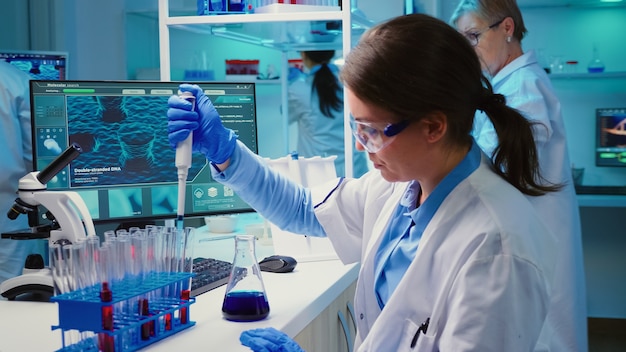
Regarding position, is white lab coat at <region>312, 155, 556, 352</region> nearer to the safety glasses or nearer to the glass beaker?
the safety glasses

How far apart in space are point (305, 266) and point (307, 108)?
2.61 m

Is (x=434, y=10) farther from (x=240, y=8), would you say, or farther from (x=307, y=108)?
(x=240, y=8)

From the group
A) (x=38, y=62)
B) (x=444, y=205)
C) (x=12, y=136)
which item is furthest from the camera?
(x=38, y=62)

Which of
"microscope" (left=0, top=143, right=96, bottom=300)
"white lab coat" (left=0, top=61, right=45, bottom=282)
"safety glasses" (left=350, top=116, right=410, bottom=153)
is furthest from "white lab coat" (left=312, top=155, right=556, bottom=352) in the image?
"white lab coat" (left=0, top=61, right=45, bottom=282)

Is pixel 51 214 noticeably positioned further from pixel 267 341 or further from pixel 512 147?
pixel 512 147

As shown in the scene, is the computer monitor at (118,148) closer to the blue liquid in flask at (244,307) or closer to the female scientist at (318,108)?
the blue liquid in flask at (244,307)

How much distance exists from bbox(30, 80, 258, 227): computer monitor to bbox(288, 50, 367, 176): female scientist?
2341 millimetres

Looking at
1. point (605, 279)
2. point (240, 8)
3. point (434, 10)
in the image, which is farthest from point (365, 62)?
point (605, 279)

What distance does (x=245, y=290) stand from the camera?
1.56 m

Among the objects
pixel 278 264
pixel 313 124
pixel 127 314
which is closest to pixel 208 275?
pixel 278 264

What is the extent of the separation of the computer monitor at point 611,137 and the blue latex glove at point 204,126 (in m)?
4.08

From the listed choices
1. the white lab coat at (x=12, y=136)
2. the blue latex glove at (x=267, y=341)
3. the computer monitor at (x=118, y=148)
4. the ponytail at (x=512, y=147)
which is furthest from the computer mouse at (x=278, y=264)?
the white lab coat at (x=12, y=136)

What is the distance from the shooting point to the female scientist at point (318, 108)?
4.38 meters

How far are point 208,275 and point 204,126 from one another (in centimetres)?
38
